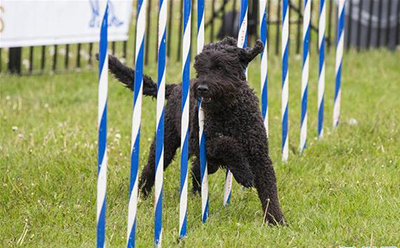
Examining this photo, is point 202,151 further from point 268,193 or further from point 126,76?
point 126,76

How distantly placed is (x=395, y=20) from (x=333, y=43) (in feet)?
3.51

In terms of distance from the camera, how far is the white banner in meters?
8.73

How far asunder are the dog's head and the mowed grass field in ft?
2.79

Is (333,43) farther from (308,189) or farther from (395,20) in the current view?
(308,189)

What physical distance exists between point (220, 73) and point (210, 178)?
1.47m

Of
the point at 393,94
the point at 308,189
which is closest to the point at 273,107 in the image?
the point at 393,94

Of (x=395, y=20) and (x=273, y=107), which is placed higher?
(x=395, y=20)

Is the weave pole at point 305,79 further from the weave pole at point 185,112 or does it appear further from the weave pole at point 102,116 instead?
the weave pole at point 102,116

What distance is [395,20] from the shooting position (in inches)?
439

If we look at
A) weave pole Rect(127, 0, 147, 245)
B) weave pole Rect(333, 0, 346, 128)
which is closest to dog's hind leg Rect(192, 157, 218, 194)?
weave pole Rect(127, 0, 147, 245)

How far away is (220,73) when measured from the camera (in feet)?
15.4

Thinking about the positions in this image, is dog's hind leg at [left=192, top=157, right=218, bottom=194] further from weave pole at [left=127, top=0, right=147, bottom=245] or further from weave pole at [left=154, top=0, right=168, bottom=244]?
weave pole at [left=127, top=0, right=147, bottom=245]

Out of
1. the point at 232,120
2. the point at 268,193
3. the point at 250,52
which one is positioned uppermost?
the point at 250,52

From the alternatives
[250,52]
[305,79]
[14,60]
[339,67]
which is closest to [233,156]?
[250,52]
